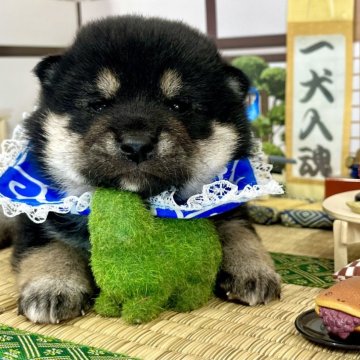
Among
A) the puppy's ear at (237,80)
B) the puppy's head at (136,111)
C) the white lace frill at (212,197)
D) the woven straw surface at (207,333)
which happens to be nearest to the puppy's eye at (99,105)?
the puppy's head at (136,111)

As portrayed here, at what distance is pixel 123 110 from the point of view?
141 centimetres

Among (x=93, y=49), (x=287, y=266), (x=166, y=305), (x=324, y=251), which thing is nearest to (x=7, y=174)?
(x=93, y=49)

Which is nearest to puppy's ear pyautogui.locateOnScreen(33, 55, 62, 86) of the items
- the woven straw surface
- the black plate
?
the woven straw surface

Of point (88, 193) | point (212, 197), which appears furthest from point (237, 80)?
point (88, 193)

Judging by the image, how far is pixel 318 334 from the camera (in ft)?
4.32

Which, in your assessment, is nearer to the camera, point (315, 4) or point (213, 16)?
point (315, 4)

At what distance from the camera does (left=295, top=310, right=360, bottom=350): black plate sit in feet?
4.16

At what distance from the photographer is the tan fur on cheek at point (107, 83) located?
1436mm

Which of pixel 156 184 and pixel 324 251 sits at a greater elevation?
pixel 156 184

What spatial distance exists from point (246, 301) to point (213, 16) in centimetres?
199

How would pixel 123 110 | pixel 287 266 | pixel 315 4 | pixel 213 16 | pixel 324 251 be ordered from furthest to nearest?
pixel 213 16, pixel 315 4, pixel 324 251, pixel 287 266, pixel 123 110

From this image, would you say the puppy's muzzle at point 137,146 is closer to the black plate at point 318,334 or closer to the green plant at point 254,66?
the black plate at point 318,334

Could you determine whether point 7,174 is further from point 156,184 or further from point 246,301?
point 246,301

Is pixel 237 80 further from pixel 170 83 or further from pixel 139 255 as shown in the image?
pixel 139 255
